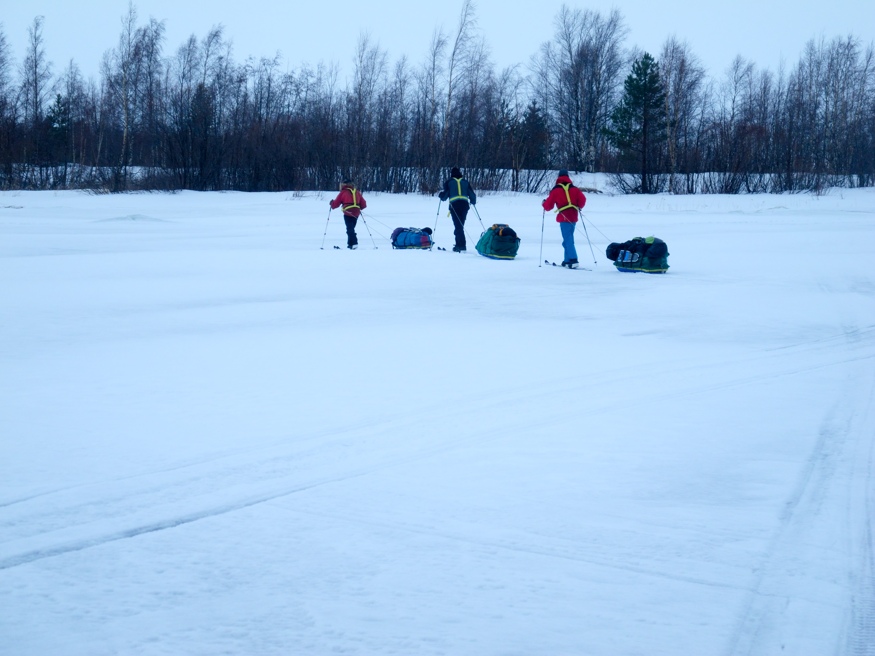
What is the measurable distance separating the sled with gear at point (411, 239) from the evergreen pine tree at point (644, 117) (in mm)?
27198

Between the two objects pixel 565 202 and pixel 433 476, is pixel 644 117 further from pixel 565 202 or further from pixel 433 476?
pixel 433 476

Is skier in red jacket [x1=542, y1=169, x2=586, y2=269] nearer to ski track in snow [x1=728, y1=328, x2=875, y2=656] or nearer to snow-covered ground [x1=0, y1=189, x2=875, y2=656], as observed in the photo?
snow-covered ground [x1=0, y1=189, x2=875, y2=656]

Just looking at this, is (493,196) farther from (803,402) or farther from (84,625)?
(84,625)

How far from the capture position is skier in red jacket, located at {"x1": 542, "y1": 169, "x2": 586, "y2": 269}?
14.8 meters

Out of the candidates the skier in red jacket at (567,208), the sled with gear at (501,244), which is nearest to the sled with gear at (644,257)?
the skier in red jacket at (567,208)

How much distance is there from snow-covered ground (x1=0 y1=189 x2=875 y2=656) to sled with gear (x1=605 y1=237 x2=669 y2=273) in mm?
3313

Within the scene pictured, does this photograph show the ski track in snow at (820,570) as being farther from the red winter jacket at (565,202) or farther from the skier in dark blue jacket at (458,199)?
the skier in dark blue jacket at (458,199)

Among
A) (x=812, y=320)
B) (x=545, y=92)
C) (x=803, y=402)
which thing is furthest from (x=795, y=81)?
(x=803, y=402)

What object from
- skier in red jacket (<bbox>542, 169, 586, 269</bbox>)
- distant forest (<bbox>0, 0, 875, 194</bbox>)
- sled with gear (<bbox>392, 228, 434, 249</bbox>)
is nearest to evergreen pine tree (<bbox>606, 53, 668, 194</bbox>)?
distant forest (<bbox>0, 0, 875, 194</bbox>)

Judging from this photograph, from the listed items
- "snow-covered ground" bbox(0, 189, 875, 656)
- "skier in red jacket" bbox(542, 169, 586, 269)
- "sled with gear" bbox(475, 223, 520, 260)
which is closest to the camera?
"snow-covered ground" bbox(0, 189, 875, 656)

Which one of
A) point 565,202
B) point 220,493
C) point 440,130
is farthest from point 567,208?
point 440,130

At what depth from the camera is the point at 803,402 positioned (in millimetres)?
6074

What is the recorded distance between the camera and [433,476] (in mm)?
4395

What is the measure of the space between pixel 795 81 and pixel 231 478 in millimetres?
56139
